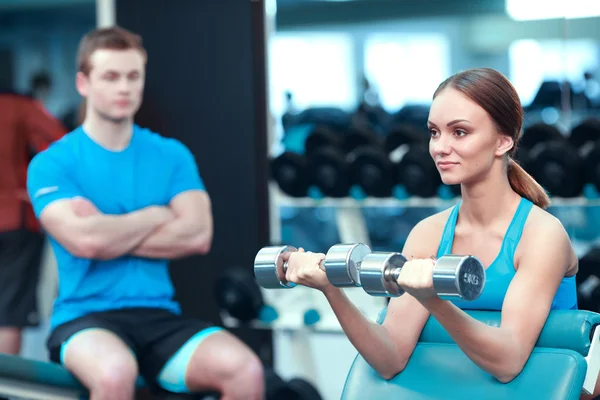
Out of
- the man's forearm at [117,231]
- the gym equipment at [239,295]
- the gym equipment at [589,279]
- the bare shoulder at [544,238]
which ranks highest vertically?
the bare shoulder at [544,238]

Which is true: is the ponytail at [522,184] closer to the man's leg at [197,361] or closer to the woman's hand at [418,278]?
the woman's hand at [418,278]

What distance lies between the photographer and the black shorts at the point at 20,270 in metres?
3.74

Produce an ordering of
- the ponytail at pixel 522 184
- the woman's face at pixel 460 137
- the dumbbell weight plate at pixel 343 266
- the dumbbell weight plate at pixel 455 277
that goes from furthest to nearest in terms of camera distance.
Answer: the ponytail at pixel 522 184 < the woman's face at pixel 460 137 < the dumbbell weight plate at pixel 343 266 < the dumbbell weight plate at pixel 455 277

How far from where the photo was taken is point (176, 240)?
259 centimetres

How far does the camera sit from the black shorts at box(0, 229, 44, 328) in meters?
3.74

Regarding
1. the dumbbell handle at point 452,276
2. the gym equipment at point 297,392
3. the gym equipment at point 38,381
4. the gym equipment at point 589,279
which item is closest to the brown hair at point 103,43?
the gym equipment at point 38,381

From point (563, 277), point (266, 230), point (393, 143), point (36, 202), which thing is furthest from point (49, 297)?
point (563, 277)

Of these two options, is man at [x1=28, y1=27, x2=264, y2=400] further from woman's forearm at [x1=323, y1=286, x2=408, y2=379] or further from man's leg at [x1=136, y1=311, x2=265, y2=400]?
woman's forearm at [x1=323, y1=286, x2=408, y2=379]

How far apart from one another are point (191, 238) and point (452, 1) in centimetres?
397

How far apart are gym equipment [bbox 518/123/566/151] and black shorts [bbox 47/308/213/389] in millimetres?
1895

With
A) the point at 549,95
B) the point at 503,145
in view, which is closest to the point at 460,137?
the point at 503,145

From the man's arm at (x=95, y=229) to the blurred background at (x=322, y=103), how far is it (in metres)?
1.18

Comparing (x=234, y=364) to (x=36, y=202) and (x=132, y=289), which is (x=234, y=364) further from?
(x=36, y=202)

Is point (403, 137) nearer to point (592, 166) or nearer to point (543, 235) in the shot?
point (592, 166)
